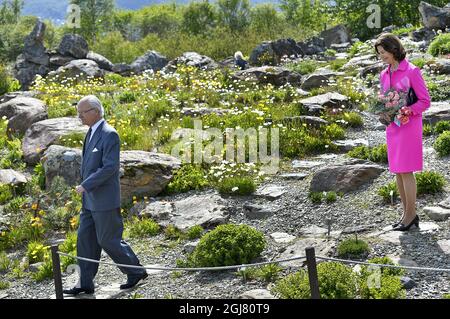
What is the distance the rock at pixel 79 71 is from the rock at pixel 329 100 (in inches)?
338

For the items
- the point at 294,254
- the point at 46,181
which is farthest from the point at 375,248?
the point at 46,181

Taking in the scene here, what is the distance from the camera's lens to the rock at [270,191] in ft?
31.3

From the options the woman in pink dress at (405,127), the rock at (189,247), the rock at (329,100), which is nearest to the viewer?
the woman in pink dress at (405,127)

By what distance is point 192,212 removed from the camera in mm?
9055

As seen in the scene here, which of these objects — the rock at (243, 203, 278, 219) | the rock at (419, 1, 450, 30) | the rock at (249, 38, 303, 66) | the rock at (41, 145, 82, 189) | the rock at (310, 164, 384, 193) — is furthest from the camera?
the rock at (419, 1, 450, 30)

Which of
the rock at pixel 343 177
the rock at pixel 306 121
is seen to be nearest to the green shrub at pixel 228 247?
the rock at pixel 343 177

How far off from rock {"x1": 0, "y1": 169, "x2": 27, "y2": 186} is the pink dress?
6.63 meters

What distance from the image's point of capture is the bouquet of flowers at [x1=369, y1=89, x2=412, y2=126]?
6.93 m

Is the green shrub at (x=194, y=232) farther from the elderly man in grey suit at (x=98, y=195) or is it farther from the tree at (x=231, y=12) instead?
the tree at (x=231, y=12)

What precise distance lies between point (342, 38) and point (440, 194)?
20.3 m

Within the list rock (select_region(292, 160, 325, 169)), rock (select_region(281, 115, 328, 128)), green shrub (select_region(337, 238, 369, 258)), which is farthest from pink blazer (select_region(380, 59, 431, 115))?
rock (select_region(281, 115, 328, 128))

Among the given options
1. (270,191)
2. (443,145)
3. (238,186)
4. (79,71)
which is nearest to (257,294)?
(270,191)

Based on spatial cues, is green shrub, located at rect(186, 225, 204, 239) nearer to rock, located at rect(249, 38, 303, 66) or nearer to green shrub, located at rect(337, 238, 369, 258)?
green shrub, located at rect(337, 238, 369, 258)

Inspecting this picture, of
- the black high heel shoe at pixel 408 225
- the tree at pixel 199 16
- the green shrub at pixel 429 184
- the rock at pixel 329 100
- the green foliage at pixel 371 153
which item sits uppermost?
the tree at pixel 199 16
